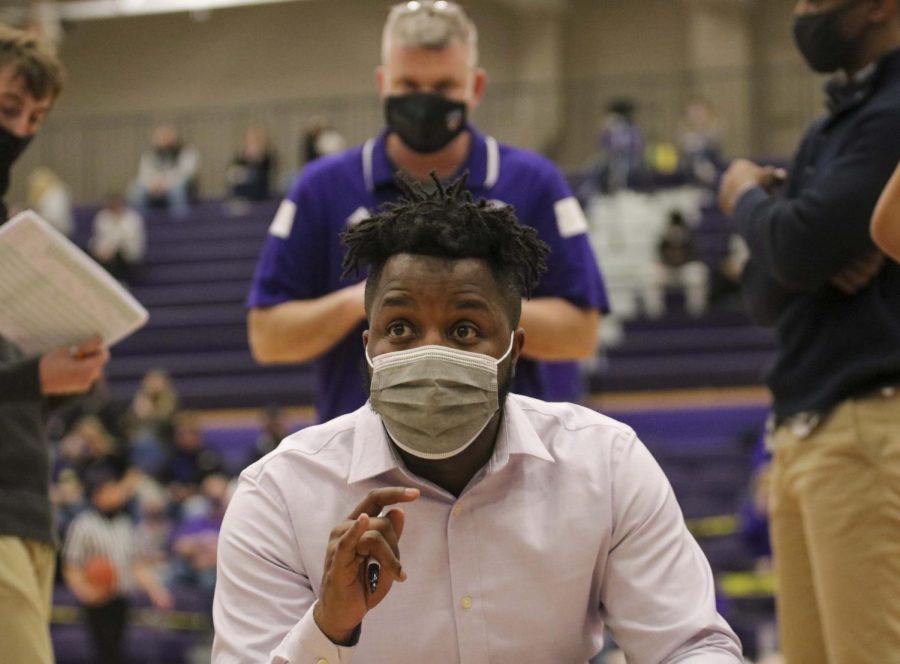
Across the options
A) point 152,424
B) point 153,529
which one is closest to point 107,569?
point 153,529

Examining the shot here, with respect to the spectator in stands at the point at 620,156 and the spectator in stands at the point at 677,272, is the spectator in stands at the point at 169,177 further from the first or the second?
the spectator in stands at the point at 677,272

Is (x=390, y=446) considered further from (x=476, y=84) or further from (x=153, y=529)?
(x=153, y=529)

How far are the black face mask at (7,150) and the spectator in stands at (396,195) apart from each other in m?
0.69

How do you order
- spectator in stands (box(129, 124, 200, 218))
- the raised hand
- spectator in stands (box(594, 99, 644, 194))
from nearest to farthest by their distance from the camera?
the raised hand → spectator in stands (box(594, 99, 644, 194)) → spectator in stands (box(129, 124, 200, 218))

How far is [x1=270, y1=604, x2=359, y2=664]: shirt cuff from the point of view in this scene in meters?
2.21

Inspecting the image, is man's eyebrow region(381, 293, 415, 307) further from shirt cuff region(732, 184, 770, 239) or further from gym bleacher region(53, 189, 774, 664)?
gym bleacher region(53, 189, 774, 664)

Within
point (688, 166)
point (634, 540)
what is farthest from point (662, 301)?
point (634, 540)

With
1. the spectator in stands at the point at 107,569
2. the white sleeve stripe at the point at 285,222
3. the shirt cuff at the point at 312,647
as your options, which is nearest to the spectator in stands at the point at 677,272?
the spectator in stands at the point at 107,569

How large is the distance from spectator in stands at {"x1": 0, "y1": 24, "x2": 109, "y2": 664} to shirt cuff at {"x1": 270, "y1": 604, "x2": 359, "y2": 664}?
1.21m

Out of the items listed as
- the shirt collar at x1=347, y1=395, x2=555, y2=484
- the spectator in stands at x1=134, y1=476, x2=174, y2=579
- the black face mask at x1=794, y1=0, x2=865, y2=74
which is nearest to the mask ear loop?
the shirt collar at x1=347, y1=395, x2=555, y2=484

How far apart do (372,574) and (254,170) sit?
682 inches

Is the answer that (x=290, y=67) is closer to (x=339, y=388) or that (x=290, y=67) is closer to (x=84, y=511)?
(x=84, y=511)

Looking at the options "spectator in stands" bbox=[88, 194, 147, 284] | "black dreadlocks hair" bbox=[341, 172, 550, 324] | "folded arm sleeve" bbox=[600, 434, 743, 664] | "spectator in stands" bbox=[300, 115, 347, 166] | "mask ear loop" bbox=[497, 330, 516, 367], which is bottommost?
"spectator in stands" bbox=[88, 194, 147, 284]

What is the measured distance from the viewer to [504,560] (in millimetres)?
2477
